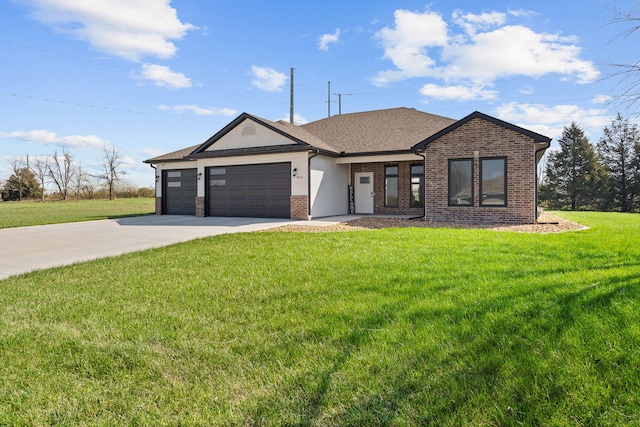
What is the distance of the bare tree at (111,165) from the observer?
47.4 meters

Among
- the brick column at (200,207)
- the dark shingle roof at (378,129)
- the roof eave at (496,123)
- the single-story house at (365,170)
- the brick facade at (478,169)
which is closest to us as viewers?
the roof eave at (496,123)

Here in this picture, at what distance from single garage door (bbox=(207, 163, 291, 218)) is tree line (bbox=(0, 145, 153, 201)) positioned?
35057mm

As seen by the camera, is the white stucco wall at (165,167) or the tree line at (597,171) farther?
the tree line at (597,171)

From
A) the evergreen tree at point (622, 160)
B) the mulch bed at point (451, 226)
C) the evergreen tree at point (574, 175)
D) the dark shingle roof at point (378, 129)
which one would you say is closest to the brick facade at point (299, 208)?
the mulch bed at point (451, 226)

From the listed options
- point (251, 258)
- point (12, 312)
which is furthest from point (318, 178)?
point (12, 312)

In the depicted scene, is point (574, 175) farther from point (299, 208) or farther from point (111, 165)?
point (111, 165)

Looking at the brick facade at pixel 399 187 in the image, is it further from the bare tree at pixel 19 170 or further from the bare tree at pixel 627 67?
the bare tree at pixel 19 170

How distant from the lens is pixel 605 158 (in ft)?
107

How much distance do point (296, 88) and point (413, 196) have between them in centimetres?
1630

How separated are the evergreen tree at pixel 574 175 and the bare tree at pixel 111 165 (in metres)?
49.5

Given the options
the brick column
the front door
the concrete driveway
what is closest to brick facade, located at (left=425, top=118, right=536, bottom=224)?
the front door

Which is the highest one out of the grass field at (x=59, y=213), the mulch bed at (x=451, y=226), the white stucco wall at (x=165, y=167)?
the white stucco wall at (x=165, y=167)

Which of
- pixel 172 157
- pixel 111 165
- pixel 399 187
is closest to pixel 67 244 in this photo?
pixel 172 157

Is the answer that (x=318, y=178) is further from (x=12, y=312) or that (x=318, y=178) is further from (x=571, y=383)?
(x=571, y=383)
